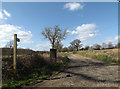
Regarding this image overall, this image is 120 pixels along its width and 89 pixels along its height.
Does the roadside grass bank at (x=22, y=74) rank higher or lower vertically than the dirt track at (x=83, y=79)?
higher

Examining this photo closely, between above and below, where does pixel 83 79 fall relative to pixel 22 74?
below

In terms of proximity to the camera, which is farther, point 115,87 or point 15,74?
point 15,74

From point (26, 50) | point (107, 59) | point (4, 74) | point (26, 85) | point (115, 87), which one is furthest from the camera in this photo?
point (107, 59)

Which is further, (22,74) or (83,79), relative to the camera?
(22,74)

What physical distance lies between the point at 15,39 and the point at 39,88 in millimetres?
3182

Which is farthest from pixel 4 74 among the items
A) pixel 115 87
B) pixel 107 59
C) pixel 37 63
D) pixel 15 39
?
pixel 107 59

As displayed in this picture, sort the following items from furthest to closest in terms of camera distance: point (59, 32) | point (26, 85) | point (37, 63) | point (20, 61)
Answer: point (59, 32) → point (37, 63) → point (20, 61) → point (26, 85)

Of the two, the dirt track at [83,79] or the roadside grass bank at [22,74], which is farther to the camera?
the roadside grass bank at [22,74]

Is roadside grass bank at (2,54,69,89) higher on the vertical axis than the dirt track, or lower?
higher

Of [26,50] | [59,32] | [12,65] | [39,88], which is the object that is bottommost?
[39,88]

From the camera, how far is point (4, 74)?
4047 millimetres

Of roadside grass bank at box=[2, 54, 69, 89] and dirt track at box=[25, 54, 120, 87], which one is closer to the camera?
dirt track at box=[25, 54, 120, 87]

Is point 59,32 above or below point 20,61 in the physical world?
above

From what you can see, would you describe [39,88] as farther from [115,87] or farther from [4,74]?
[115,87]
